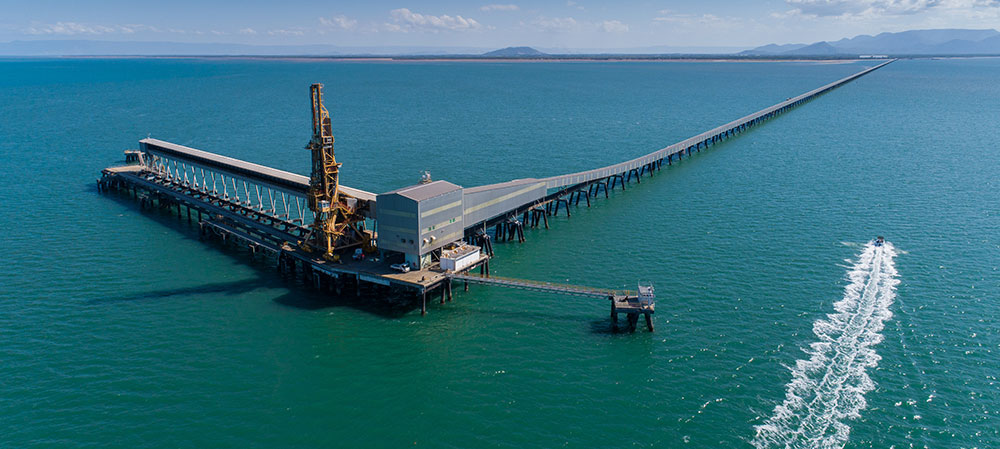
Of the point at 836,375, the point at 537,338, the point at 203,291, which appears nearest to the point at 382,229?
the point at 203,291

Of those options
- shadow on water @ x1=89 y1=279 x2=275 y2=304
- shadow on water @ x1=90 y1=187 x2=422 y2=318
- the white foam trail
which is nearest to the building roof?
shadow on water @ x1=90 y1=187 x2=422 y2=318

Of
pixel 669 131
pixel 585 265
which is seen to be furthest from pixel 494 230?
pixel 669 131

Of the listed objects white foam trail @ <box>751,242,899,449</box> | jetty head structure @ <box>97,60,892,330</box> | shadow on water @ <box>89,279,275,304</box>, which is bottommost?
white foam trail @ <box>751,242,899,449</box>

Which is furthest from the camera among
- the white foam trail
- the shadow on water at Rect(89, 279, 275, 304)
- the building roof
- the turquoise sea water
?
the shadow on water at Rect(89, 279, 275, 304)

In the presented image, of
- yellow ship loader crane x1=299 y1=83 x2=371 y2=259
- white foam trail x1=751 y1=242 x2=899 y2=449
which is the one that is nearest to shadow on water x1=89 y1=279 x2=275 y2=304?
yellow ship loader crane x1=299 y1=83 x2=371 y2=259

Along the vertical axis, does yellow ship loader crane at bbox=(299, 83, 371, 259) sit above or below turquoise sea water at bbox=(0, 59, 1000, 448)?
above

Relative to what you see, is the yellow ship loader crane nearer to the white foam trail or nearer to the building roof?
the building roof

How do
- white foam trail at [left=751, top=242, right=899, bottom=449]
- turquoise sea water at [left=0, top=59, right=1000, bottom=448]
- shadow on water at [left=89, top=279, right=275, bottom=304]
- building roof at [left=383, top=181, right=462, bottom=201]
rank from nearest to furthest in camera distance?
1. white foam trail at [left=751, top=242, right=899, bottom=449]
2. turquoise sea water at [left=0, top=59, right=1000, bottom=448]
3. building roof at [left=383, top=181, right=462, bottom=201]
4. shadow on water at [left=89, top=279, right=275, bottom=304]

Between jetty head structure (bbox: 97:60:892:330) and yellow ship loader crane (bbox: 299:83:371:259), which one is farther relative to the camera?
yellow ship loader crane (bbox: 299:83:371:259)
